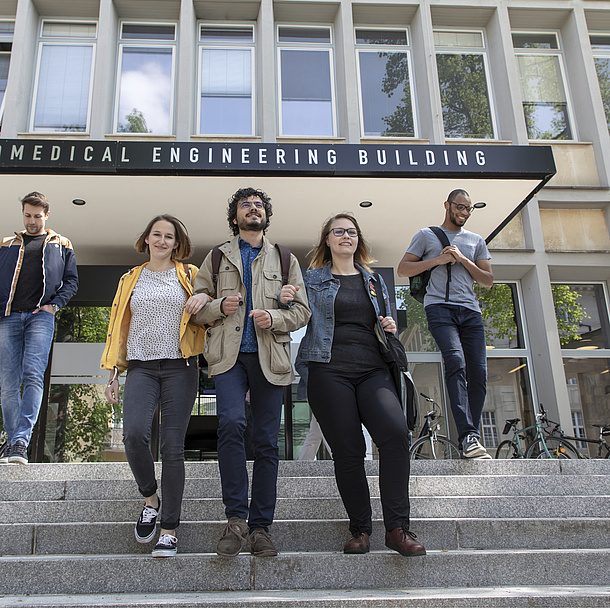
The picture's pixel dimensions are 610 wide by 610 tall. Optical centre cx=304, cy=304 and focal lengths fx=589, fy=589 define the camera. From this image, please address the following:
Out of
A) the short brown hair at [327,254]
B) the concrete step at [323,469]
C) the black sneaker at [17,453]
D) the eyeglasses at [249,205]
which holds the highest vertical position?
the eyeglasses at [249,205]

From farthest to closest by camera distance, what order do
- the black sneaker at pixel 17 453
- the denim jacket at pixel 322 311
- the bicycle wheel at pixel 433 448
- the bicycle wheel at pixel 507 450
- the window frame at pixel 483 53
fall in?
1. the window frame at pixel 483 53
2. the bicycle wheel at pixel 507 450
3. the bicycle wheel at pixel 433 448
4. the black sneaker at pixel 17 453
5. the denim jacket at pixel 322 311

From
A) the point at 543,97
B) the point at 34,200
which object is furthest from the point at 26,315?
the point at 543,97

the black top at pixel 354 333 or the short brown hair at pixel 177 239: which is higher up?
the short brown hair at pixel 177 239

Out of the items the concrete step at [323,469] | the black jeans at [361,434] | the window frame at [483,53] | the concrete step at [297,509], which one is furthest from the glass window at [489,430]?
the black jeans at [361,434]

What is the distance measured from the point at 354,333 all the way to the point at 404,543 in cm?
115

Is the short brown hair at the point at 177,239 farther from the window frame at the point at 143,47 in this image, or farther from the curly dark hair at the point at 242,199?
the window frame at the point at 143,47

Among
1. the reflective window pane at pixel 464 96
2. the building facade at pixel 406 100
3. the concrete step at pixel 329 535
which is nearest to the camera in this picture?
the concrete step at pixel 329 535

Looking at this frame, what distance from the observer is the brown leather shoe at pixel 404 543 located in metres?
2.72

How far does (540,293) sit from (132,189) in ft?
23.8

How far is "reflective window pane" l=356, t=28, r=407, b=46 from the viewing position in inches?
471

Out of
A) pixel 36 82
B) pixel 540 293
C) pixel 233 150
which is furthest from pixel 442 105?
pixel 36 82

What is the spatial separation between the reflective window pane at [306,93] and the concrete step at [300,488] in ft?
27.1

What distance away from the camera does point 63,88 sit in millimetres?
10922

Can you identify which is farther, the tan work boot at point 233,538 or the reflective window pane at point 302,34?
the reflective window pane at point 302,34
